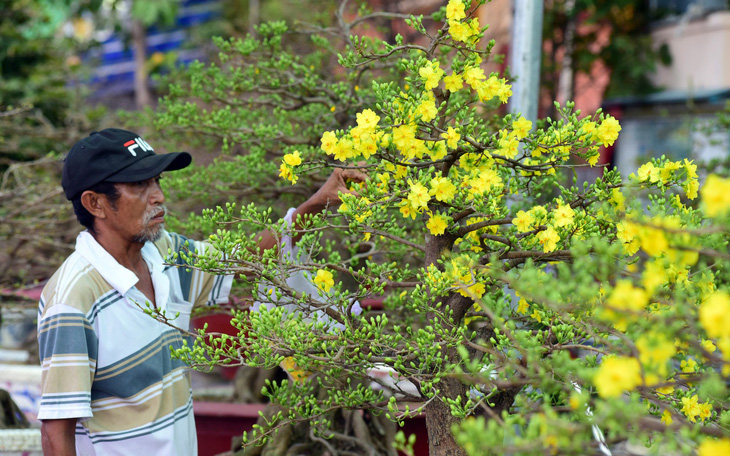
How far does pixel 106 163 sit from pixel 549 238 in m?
1.41

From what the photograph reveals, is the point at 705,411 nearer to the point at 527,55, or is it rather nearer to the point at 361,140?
the point at 361,140

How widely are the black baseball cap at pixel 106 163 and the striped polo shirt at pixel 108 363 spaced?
19 centimetres

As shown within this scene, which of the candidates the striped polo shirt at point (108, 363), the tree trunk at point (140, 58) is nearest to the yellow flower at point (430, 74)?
the striped polo shirt at point (108, 363)

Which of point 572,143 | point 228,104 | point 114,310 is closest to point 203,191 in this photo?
point 228,104

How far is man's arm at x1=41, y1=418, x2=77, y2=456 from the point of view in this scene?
1968 mm

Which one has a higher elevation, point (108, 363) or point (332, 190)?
point (332, 190)

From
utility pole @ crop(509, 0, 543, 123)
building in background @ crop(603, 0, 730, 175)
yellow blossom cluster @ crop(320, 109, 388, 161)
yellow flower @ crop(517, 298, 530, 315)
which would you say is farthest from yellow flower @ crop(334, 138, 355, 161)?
building in background @ crop(603, 0, 730, 175)

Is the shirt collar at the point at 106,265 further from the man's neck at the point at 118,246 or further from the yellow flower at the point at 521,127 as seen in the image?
the yellow flower at the point at 521,127

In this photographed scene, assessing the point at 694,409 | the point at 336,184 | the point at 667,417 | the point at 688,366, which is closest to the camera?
the point at 667,417

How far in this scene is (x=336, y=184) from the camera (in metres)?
2.25

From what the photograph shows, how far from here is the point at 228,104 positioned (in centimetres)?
341

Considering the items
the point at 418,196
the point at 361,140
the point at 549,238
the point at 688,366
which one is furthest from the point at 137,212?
the point at 688,366

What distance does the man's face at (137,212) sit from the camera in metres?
2.27

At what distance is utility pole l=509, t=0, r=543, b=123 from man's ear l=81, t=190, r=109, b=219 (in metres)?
1.84
